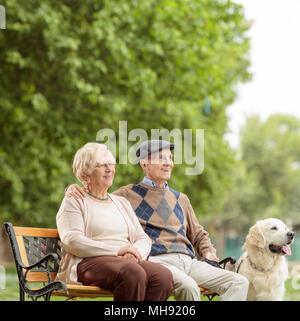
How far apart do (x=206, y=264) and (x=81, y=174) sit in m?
1.17

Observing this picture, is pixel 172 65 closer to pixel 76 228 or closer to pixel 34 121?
pixel 34 121

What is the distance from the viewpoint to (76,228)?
404 cm

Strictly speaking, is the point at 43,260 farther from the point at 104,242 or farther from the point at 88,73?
the point at 88,73

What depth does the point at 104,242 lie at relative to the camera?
4.11m

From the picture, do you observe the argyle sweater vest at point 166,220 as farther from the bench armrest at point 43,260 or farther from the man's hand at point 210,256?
the bench armrest at point 43,260

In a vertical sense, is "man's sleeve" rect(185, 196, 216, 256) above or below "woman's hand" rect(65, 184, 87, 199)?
below

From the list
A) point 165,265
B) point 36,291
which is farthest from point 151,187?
point 36,291

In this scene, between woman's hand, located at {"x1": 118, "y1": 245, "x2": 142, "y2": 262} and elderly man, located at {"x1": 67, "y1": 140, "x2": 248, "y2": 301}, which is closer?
woman's hand, located at {"x1": 118, "y1": 245, "x2": 142, "y2": 262}

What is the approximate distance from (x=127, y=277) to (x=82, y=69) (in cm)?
756

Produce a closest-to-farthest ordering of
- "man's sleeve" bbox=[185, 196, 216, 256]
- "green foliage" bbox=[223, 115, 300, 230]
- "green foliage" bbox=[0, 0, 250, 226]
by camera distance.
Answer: "man's sleeve" bbox=[185, 196, 216, 256]
"green foliage" bbox=[0, 0, 250, 226]
"green foliage" bbox=[223, 115, 300, 230]

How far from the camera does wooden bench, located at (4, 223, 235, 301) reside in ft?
13.1

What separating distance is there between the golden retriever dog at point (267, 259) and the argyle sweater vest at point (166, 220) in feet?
1.33

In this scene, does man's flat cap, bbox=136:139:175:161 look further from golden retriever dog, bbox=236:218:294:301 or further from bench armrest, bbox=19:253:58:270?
bench armrest, bbox=19:253:58:270

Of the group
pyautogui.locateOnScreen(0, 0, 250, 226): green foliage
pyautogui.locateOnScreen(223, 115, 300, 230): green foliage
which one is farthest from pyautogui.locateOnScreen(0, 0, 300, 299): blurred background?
pyautogui.locateOnScreen(223, 115, 300, 230): green foliage
